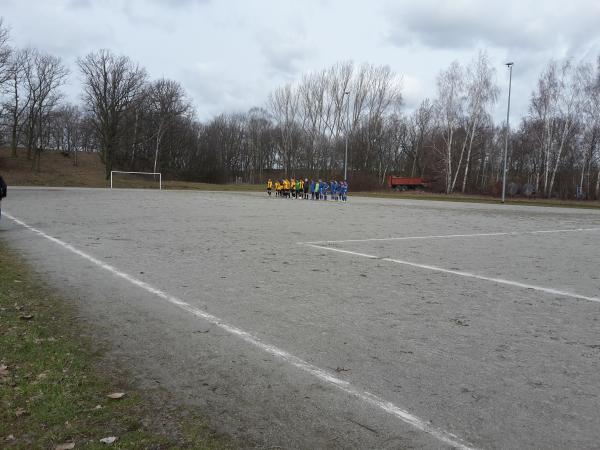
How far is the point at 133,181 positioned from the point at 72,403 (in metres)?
62.7

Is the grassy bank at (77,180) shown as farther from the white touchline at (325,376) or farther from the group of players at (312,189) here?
the white touchline at (325,376)

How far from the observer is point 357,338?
514 centimetres

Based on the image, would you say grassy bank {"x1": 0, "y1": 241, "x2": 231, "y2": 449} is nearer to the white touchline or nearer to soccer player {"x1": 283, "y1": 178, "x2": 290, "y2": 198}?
the white touchline

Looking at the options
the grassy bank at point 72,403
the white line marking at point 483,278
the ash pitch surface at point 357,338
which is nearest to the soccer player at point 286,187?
the white line marking at point 483,278

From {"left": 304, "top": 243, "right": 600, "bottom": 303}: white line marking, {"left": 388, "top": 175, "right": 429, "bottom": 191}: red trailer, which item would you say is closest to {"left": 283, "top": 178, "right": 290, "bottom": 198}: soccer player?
{"left": 388, "top": 175, "right": 429, "bottom": 191}: red trailer

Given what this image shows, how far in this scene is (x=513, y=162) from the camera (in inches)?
3241

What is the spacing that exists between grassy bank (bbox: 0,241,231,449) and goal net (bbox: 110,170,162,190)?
2211 inches

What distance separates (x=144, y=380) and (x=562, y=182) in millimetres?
65965

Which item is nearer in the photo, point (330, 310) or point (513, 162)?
point (330, 310)

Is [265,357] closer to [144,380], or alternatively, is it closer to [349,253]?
[144,380]

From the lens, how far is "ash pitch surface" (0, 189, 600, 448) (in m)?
3.38

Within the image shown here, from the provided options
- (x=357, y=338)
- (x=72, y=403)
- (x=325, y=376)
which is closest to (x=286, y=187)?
(x=357, y=338)

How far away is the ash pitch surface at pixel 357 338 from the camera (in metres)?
3.38

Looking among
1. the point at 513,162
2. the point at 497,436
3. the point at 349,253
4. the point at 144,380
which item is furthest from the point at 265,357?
the point at 513,162
